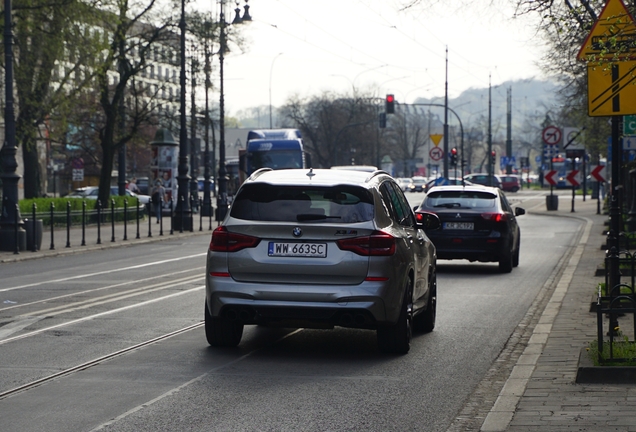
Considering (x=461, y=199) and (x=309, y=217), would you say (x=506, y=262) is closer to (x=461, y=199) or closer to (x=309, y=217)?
(x=461, y=199)

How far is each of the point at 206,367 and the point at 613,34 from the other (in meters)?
4.48

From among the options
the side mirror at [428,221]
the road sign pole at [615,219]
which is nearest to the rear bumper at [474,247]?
the road sign pole at [615,219]

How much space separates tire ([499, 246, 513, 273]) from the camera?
19016 millimetres

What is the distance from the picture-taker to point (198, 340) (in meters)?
10.3

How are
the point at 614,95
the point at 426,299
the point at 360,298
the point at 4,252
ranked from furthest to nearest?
the point at 4,252, the point at 426,299, the point at 614,95, the point at 360,298

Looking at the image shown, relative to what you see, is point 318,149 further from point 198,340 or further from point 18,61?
point 198,340

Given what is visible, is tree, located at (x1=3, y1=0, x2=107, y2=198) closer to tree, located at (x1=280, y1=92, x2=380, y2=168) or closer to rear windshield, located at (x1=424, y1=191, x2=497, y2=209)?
rear windshield, located at (x1=424, y1=191, x2=497, y2=209)

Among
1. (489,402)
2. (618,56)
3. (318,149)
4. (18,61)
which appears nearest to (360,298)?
(489,402)

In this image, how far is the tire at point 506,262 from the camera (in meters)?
19.0

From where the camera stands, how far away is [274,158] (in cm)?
4662

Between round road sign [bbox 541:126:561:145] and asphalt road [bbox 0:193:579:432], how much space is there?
25.6 meters

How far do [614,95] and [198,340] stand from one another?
14.4 feet

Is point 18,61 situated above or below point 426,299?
above

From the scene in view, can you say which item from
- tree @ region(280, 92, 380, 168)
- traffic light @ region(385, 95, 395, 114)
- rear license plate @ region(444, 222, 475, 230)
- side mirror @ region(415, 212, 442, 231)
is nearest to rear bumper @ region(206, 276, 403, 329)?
side mirror @ region(415, 212, 442, 231)
